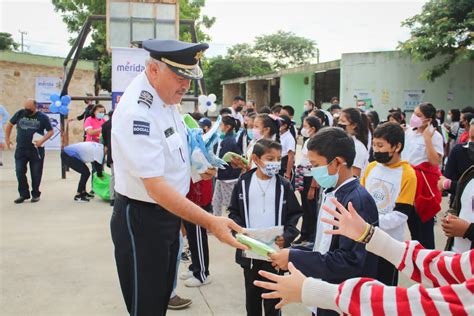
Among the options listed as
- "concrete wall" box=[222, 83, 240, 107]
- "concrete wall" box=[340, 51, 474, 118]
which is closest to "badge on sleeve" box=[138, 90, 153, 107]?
"concrete wall" box=[340, 51, 474, 118]

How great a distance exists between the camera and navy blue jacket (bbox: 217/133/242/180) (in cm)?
604

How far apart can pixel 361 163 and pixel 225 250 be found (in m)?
2.08

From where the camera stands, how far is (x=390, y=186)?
3.31 m

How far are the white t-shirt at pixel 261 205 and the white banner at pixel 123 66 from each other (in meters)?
5.36

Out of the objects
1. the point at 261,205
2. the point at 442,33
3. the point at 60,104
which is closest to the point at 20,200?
the point at 60,104

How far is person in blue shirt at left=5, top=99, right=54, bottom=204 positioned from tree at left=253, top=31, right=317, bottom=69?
42.1 m

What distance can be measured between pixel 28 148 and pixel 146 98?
6.53m

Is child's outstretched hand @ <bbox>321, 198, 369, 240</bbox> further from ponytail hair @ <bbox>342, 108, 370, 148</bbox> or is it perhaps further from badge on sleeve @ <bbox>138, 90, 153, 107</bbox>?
ponytail hair @ <bbox>342, 108, 370, 148</bbox>

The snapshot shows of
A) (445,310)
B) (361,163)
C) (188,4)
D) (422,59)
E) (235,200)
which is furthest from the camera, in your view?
(188,4)

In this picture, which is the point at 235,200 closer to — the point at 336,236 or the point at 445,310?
the point at 336,236

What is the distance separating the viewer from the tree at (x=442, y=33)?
49.7 feet

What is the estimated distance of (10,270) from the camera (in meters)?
4.68

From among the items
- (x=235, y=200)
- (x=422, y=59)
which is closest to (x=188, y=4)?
(x=422, y=59)

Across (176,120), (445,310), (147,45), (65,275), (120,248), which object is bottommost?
(65,275)
